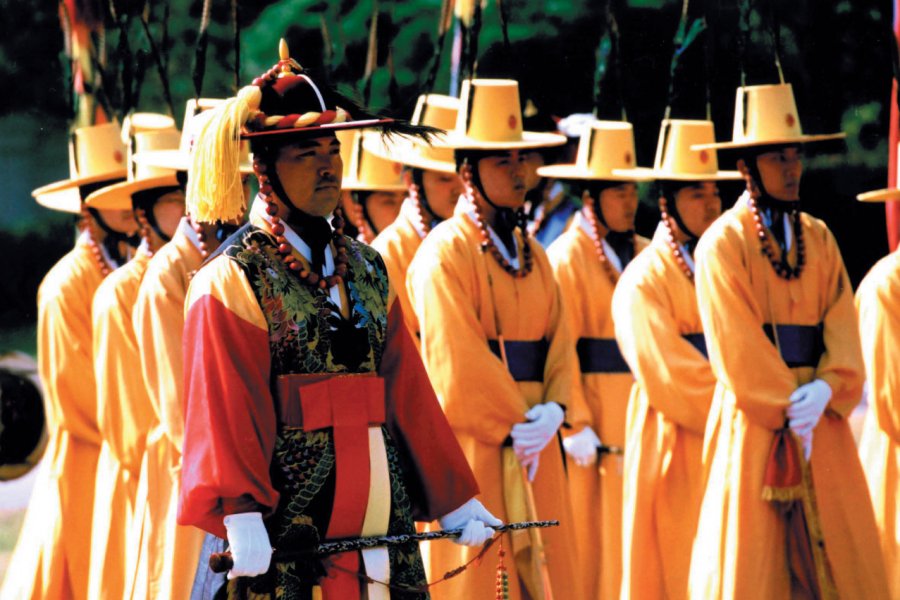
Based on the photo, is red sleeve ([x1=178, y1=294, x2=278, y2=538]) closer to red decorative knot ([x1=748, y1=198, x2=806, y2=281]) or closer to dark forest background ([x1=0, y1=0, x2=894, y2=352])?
red decorative knot ([x1=748, y1=198, x2=806, y2=281])

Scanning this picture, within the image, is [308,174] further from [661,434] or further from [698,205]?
[698,205]

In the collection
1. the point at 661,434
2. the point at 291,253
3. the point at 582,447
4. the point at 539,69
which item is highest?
the point at 539,69

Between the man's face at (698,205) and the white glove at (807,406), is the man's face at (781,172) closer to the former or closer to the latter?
the white glove at (807,406)

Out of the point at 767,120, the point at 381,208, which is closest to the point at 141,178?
the point at 381,208

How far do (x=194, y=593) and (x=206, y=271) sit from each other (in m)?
0.72

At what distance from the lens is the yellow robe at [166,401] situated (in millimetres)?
6723

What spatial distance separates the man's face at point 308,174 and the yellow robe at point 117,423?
2.86 meters

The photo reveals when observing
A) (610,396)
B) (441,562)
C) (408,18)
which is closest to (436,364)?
(441,562)

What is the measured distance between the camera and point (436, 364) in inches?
266

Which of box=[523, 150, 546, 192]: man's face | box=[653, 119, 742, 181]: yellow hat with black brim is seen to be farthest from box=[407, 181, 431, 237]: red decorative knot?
box=[653, 119, 742, 181]: yellow hat with black brim

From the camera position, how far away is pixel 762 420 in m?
6.93

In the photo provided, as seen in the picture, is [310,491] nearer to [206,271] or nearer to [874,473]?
[206,271]

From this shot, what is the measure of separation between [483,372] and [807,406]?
3.75ft

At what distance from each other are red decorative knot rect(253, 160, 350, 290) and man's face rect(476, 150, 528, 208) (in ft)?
8.00
